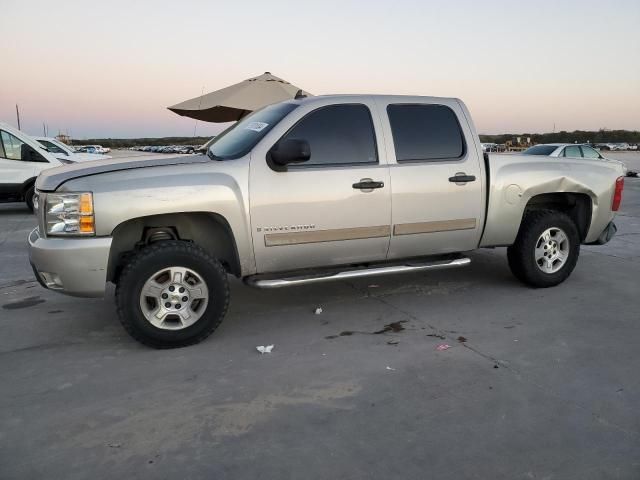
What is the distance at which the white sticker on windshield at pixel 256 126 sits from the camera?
4536 mm

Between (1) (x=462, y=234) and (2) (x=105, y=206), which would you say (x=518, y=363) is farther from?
(2) (x=105, y=206)

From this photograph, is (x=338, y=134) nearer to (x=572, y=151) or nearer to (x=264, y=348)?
(x=264, y=348)

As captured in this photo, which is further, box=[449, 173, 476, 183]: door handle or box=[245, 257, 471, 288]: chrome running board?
box=[449, 173, 476, 183]: door handle

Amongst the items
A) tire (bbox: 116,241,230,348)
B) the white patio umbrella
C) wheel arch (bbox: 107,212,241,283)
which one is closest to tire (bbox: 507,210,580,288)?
wheel arch (bbox: 107,212,241,283)

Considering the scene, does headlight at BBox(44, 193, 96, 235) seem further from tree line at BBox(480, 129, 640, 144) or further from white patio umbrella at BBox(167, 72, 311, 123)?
tree line at BBox(480, 129, 640, 144)

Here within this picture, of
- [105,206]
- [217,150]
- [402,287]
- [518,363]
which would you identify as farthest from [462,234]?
[105,206]

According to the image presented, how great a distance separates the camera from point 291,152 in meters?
4.09

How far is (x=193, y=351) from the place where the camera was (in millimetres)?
4047

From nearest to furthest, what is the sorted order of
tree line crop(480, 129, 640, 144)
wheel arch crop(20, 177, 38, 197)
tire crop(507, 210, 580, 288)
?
tire crop(507, 210, 580, 288) < wheel arch crop(20, 177, 38, 197) < tree line crop(480, 129, 640, 144)

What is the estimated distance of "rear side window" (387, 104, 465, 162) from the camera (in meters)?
4.78

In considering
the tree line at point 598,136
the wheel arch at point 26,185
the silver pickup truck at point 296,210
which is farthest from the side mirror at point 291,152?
the tree line at point 598,136

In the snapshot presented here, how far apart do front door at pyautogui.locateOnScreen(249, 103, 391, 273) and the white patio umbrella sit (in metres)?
6.35

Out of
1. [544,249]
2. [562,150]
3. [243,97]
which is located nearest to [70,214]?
[544,249]

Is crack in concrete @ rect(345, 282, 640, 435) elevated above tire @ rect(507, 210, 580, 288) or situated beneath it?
situated beneath
